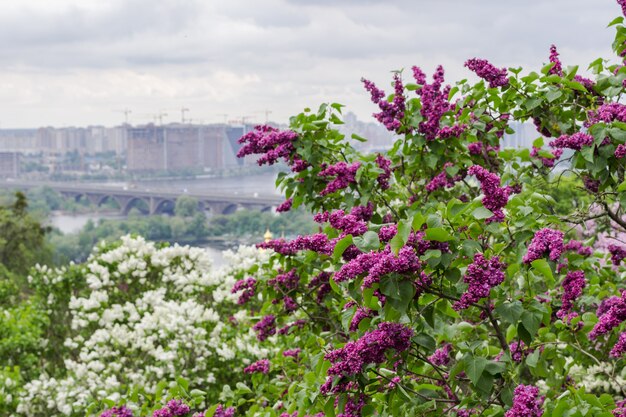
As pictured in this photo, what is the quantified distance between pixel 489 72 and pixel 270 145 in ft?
3.80

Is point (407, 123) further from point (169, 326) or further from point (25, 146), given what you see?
point (25, 146)

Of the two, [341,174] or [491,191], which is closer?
[491,191]

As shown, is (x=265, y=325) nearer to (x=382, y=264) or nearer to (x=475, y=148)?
(x=475, y=148)

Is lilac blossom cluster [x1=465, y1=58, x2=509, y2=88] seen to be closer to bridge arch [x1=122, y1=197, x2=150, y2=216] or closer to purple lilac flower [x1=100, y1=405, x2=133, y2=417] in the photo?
purple lilac flower [x1=100, y1=405, x2=133, y2=417]

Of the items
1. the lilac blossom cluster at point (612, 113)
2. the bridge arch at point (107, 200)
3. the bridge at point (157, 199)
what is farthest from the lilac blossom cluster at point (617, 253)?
the bridge arch at point (107, 200)

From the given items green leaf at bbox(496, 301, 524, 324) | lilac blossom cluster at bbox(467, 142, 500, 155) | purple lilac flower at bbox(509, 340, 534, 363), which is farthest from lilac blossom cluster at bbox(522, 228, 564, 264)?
lilac blossom cluster at bbox(467, 142, 500, 155)

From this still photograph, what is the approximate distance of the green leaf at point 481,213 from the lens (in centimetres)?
243

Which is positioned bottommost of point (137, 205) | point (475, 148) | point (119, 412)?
point (137, 205)

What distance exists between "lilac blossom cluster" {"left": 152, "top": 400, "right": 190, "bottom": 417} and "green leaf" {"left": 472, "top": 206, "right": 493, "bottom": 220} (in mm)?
1781

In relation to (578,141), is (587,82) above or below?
above

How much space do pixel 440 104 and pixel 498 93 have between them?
0.36m

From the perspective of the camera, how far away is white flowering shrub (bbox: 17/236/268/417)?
7.45 metres

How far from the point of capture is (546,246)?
2.47 metres

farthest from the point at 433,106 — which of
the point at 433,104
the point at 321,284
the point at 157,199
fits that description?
the point at 157,199
